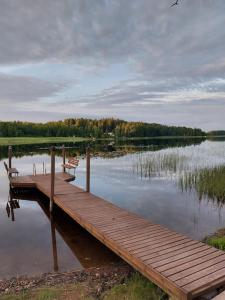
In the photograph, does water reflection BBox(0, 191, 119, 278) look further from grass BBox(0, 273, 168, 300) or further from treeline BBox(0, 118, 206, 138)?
treeline BBox(0, 118, 206, 138)

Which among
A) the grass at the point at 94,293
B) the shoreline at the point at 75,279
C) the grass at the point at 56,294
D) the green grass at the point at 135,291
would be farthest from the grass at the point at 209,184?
the grass at the point at 56,294

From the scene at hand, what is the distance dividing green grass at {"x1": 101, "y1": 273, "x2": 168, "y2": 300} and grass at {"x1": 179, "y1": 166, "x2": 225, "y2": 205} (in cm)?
892

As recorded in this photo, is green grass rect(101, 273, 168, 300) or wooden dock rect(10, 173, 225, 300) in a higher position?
wooden dock rect(10, 173, 225, 300)

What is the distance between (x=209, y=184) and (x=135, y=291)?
11635 millimetres

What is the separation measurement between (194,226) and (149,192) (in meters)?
5.77

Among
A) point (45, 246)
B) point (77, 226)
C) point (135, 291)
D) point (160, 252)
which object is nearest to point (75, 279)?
point (135, 291)

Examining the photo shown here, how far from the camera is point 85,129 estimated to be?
13038 centimetres

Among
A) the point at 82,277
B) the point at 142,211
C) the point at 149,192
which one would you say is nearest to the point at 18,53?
the point at 149,192

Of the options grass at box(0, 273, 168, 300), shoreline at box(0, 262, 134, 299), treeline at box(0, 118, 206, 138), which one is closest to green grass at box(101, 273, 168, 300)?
grass at box(0, 273, 168, 300)

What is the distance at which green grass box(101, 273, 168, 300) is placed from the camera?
5145 millimetres

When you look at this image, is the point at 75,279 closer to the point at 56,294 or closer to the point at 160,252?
the point at 56,294

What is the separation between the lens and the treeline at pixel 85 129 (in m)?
108

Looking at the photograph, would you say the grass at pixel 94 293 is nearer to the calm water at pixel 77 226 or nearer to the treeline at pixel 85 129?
the calm water at pixel 77 226

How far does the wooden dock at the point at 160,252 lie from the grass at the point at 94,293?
32 cm
